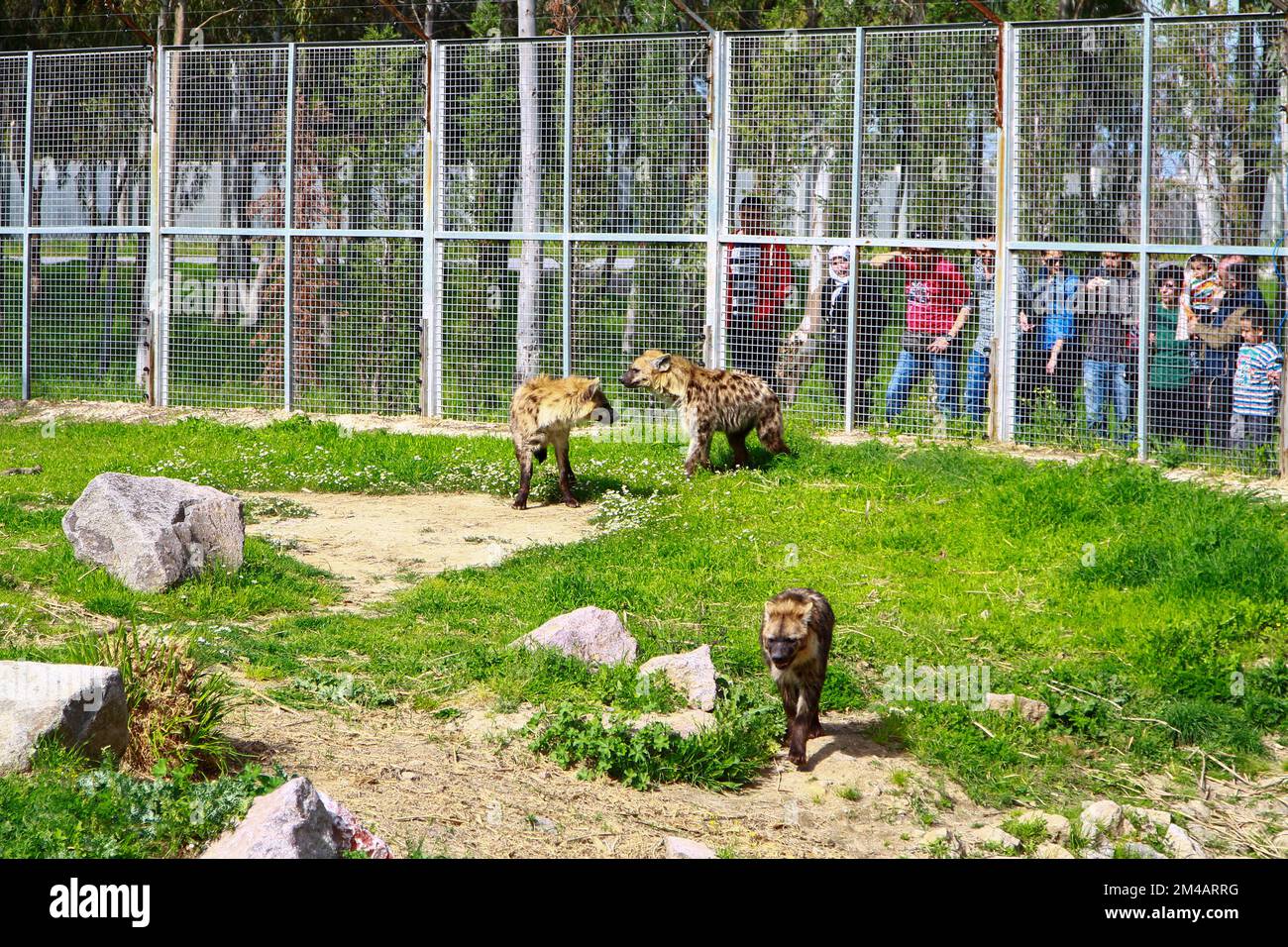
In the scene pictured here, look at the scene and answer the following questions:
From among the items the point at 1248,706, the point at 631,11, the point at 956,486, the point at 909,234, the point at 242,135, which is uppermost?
the point at 631,11

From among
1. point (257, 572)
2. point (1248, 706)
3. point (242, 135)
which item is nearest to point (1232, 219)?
point (1248, 706)

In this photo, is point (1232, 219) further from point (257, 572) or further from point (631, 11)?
point (631, 11)

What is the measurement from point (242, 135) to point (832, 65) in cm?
598

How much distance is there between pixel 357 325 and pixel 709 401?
4.61 metres

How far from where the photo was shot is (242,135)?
15.4 m

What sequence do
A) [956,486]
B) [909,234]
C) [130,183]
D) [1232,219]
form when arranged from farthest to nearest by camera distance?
[130,183]
[909,234]
[1232,219]
[956,486]

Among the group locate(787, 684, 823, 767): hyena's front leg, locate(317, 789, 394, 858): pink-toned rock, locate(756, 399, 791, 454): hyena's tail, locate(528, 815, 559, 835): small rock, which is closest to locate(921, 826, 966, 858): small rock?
locate(787, 684, 823, 767): hyena's front leg

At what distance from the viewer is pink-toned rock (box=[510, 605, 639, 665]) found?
722cm

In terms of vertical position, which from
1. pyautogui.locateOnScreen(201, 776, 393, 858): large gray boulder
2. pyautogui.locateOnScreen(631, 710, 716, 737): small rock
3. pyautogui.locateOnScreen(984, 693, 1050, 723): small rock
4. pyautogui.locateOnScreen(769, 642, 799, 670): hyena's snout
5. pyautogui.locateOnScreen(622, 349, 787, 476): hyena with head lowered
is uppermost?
pyautogui.locateOnScreen(622, 349, 787, 476): hyena with head lowered

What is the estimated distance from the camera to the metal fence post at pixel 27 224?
15633 mm

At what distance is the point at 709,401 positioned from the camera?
1202 centimetres

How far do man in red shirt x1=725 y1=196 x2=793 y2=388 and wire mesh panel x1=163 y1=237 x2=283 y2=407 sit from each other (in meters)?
4.65

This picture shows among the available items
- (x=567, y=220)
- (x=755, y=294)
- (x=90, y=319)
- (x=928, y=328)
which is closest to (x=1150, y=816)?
(x=928, y=328)

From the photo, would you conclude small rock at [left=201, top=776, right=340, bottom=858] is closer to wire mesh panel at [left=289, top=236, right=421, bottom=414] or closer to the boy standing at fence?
the boy standing at fence
